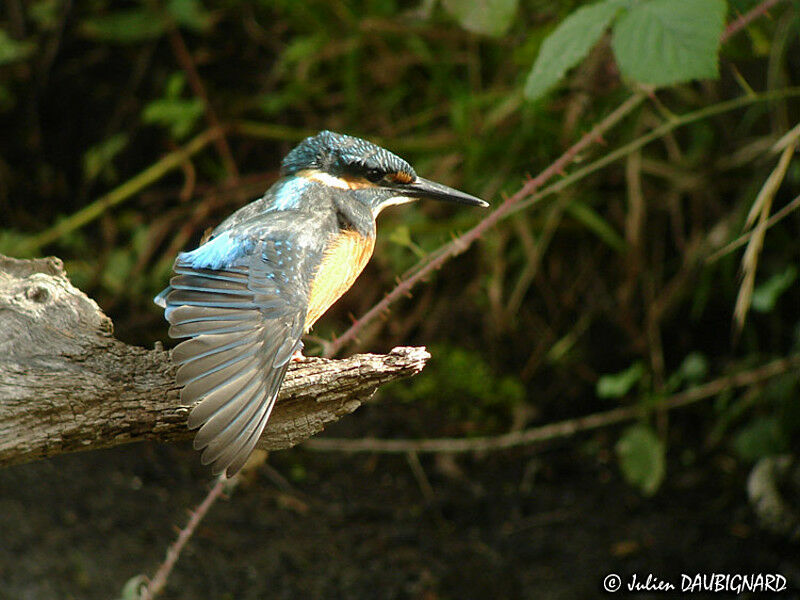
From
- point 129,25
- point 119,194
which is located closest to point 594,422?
point 119,194

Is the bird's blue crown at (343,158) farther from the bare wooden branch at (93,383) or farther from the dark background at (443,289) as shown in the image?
the dark background at (443,289)

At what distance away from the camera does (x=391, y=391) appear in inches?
121

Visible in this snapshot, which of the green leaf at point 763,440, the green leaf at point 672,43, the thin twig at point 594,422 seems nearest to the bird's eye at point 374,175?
the green leaf at point 672,43

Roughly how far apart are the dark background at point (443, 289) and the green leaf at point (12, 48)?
0.02 meters

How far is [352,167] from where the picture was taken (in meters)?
1.71

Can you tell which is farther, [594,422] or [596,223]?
[596,223]

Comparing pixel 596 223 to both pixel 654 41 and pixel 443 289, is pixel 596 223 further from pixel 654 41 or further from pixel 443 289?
pixel 654 41

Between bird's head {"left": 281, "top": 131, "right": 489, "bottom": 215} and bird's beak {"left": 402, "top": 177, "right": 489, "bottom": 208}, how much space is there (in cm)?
1

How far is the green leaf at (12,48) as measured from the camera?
3.13 m

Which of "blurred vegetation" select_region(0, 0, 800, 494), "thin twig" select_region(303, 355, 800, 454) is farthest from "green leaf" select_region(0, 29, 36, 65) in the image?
"thin twig" select_region(303, 355, 800, 454)

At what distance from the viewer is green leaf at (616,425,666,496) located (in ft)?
8.39

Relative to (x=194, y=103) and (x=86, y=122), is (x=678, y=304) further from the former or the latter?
(x=86, y=122)

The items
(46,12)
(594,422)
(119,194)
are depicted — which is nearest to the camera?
(594,422)

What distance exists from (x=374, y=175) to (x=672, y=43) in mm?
615
